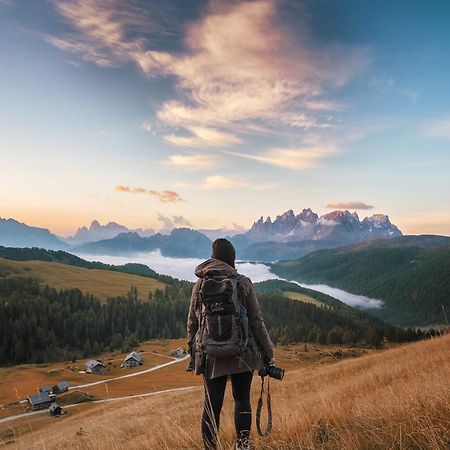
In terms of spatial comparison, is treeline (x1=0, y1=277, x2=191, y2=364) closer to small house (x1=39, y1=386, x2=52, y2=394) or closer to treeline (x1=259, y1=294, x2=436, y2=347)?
treeline (x1=259, y1=294, x2=436, y2=347)

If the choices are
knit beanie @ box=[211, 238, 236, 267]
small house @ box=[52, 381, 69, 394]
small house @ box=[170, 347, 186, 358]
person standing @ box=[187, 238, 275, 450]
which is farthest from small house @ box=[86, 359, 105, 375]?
knit beanie @ box=[211, 238, 236, 267]

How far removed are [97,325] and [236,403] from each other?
14944cm

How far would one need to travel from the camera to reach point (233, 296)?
598cm

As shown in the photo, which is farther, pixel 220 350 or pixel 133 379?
pixel 133 379

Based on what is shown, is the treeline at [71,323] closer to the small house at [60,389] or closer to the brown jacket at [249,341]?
the small house at [60,389]

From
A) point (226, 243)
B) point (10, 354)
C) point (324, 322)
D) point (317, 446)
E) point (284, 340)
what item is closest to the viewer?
point (317, 446)

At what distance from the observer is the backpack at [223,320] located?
587cm

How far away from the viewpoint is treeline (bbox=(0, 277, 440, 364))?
Answer: 123 metres

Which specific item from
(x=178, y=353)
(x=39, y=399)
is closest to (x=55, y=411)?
(x=39, y=399)

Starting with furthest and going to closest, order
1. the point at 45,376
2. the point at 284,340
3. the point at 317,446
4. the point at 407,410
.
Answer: the point at 284,340
the point at 45,376
the point at 407,410
the point at 317,446

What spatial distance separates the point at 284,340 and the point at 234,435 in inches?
5149

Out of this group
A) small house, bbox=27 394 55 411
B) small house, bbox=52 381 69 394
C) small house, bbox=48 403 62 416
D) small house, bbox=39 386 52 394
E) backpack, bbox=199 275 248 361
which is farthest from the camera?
small house, bbox=52 381 69 394

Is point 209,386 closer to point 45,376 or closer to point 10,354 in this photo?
point 45,376

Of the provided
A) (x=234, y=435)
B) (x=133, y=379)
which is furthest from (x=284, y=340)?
(x=234, y=435)
